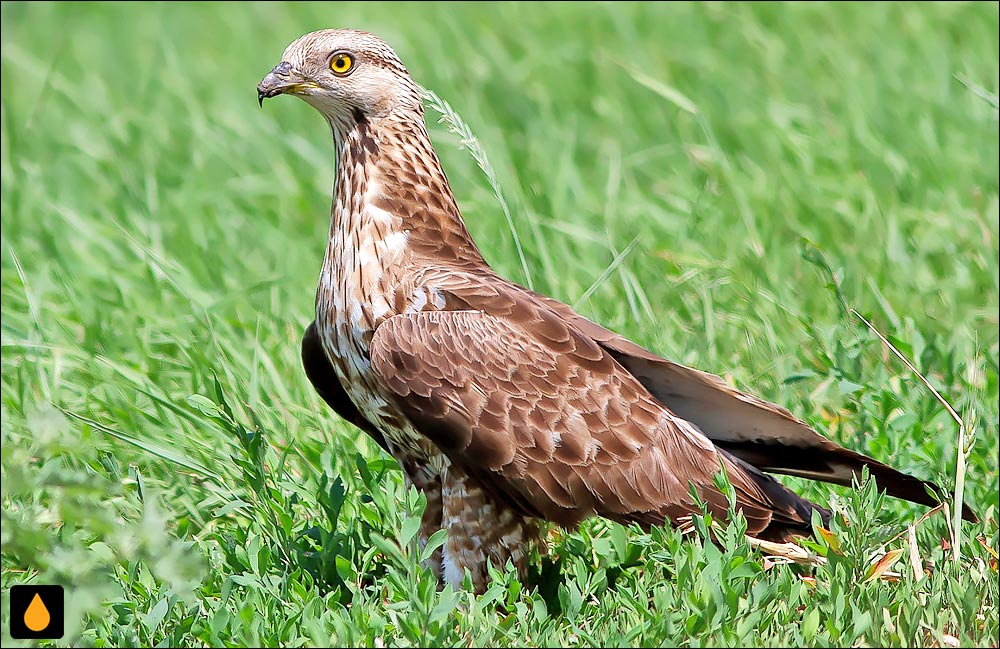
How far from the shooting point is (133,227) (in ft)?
20.7

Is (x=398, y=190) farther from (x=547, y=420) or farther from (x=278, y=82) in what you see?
(x=547, y=420)

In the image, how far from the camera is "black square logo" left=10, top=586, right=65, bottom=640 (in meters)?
3.11

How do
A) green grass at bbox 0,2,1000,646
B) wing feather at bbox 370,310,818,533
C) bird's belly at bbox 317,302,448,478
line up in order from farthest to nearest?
bird's belly at bbox 317,302,448,478
wing feather at bbox 370,310,818,533
green grass at bbox 0,2,1000,646

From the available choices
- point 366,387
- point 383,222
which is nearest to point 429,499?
point 366,387

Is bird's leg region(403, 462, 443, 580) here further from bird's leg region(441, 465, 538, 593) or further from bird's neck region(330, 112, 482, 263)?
bird's neck region(330, 112, 482, 263)

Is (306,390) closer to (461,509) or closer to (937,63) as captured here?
(461,509)

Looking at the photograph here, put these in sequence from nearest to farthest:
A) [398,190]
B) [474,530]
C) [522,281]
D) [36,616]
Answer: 1. [36,616]
2. [474,530]
3. [398,190]
4. [522,281]

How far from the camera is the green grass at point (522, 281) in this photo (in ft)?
10.8

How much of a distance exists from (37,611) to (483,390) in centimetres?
122

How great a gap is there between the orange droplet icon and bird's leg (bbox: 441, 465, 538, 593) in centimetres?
108

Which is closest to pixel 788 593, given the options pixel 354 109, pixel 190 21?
pixel 354 109

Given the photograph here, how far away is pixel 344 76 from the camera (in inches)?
150

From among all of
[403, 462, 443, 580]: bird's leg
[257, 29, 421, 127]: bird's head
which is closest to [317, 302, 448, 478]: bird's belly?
[403, 462, 443, 580]: bird's leg

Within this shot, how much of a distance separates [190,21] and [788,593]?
8264 millimetres
